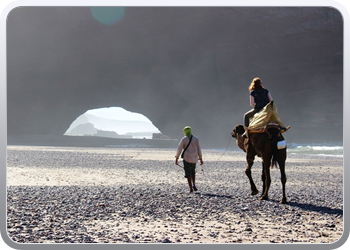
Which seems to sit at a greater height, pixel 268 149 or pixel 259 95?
pixel 259 95

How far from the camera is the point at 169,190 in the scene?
7.54 m

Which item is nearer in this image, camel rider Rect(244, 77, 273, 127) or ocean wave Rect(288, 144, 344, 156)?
camel rider Rect(244, 77, 273, 127)

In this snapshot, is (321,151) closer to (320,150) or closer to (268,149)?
(320,150)

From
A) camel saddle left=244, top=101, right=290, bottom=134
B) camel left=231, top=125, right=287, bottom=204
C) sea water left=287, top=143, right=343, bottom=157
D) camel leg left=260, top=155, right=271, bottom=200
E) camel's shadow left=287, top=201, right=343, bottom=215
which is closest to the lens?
camel's shadow left=287, top=201, right=343, bottom=215

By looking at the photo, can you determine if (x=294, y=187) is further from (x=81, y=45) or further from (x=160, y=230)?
(x=81, y=45)

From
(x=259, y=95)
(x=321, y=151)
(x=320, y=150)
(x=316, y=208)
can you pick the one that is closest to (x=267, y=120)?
(x=259, y=95)

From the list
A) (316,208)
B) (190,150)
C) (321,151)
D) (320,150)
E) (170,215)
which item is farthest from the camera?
(320,150)

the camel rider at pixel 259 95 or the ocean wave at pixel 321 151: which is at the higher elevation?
the camel rider at pixel 259 95

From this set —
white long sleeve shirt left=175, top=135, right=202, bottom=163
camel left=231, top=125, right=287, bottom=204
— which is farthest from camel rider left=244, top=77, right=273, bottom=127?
white long sleeve shirt left=175, top=135, right=202, bottom=163

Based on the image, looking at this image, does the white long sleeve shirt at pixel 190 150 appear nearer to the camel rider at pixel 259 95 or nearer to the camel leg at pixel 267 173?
the camel leg at pixel 267 173

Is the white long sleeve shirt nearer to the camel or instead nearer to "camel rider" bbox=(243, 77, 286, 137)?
the camel

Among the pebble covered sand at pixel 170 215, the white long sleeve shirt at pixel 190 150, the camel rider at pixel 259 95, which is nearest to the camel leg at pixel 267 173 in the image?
the pebble covered sand at pixel 170 215

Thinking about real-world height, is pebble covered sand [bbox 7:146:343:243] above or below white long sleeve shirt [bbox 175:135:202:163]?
below

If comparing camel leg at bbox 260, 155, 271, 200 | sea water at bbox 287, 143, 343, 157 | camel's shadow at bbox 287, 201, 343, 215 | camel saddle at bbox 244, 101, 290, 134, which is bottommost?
sea water at bbox 287, 143, 343, 157
